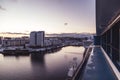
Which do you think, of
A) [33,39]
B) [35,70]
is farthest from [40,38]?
[35,70]

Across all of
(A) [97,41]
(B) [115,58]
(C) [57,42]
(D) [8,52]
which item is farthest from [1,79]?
(C) [57,42]

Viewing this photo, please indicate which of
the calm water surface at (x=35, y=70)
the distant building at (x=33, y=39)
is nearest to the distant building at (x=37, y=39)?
the distant building at (x=33, y=39)

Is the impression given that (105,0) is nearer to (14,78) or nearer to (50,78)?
(50,78)

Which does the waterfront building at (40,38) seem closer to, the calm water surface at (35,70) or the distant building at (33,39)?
the distant building at (33,39)

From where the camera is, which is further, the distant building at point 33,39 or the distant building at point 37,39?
the distant building at point 33,39

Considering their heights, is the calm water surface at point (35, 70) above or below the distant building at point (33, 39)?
below

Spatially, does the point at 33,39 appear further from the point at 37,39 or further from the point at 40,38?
the point at 40,38

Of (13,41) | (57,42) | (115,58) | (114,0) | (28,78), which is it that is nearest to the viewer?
(115,58)

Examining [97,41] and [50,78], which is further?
[50,78]
